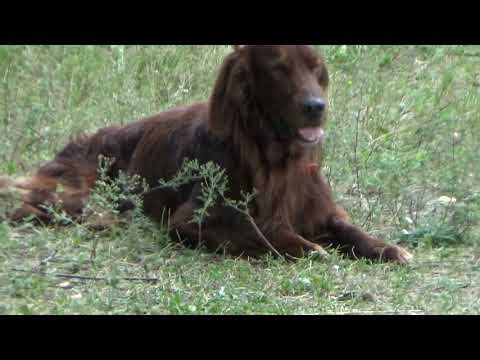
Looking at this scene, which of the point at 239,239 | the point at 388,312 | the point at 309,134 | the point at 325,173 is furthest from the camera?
the point at 325,173

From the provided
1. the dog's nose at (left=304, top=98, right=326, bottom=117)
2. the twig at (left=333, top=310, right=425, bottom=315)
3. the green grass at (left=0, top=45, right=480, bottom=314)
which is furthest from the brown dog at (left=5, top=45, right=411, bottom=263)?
the twig at (left=333, top=310, right=425, bottom=315)

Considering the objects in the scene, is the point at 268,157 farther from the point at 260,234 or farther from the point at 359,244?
the point at 359,244

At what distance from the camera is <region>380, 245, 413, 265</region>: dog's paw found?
6.43 metres

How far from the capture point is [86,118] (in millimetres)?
9422

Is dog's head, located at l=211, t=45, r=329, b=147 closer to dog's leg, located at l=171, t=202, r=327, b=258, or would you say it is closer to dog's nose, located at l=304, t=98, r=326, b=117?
dog's nose, located at l=304, t=98, r=326, b=117

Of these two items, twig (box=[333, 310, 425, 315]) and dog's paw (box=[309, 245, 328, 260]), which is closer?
twig (box=[333, 310, 425, 315])

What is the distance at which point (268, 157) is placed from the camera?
6.70m

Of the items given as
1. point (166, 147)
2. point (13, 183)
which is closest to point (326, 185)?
point (166, 147)

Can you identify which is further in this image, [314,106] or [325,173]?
[325,173]

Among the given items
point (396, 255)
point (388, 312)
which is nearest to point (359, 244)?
point (396, 255)

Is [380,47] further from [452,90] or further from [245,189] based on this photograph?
[245,189]

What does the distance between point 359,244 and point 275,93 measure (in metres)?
1.10

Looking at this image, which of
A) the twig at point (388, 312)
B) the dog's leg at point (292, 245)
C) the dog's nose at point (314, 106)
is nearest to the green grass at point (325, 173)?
the twig at point (388, 312)

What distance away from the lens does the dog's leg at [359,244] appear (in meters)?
6.49
